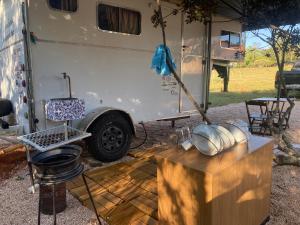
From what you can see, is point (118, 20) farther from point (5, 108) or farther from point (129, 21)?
point (5, 108)

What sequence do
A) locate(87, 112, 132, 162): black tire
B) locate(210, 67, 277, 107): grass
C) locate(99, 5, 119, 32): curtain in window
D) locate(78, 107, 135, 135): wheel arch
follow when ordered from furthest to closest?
locate(210, 67, 277, 107): grass
locate(99, 5, 119, 32): curtain in window
locate(87, 112, 132, 162): black tire
locate(78, 107, 135, 135): wheel arch

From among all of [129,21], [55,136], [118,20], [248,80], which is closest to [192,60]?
[129,21]

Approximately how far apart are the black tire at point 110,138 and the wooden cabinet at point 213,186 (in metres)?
1.75

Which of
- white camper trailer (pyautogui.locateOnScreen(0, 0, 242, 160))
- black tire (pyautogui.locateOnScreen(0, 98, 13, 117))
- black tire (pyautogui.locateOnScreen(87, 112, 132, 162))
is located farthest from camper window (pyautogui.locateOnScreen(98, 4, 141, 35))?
black tire (pyautogui.locateOnScreen(0, 98, 13, 117))

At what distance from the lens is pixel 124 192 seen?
2.97m

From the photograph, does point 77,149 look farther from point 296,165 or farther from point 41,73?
point 296,165

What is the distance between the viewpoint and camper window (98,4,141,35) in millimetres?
3754

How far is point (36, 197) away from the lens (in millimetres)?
2887

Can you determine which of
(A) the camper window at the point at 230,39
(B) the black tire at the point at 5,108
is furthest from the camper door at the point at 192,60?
(B) the black tire at the point at 5,108

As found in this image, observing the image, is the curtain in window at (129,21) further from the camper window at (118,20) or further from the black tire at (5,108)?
the black tire at (5,108)

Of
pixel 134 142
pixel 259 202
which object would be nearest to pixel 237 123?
pixel 259 202

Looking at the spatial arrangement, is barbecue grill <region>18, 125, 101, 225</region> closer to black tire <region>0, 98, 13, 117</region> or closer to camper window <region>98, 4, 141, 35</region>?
black tire <region>0, 98, 13, 117</region>

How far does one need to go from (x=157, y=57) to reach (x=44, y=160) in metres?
1.73

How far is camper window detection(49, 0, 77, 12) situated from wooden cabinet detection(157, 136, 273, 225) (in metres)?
2.41
